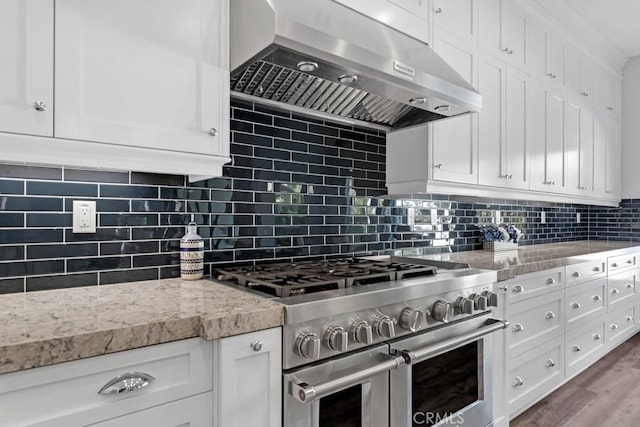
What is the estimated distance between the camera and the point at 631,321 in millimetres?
3660

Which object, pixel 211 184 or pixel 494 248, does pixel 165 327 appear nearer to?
pixel 211 184

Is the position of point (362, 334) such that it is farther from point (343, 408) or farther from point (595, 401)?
point (595, 401)

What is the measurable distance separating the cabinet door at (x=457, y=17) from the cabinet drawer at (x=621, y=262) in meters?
2.13

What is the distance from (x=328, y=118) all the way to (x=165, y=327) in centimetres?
137

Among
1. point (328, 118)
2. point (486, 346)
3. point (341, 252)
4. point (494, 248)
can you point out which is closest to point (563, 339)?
point (494, 248)

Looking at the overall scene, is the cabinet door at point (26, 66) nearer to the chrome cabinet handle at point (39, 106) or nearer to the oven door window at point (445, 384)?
the chrome cabinet handle at point (39, 106)

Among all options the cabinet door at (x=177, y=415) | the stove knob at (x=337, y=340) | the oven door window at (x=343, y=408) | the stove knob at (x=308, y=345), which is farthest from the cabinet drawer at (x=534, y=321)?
the cabinet door at (x=177, y=415)

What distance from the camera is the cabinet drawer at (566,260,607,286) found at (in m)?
2.64

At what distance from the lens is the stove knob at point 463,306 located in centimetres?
168

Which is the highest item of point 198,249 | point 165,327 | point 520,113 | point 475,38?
point 475,38

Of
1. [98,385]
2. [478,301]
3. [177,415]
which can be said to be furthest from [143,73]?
[478,301]

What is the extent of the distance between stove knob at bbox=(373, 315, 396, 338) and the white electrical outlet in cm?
108

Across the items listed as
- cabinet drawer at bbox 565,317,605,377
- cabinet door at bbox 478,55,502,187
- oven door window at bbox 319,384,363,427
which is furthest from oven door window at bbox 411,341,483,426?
cabinet drawer at bbox 565,317,605,377

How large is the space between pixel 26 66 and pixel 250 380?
105 cm
